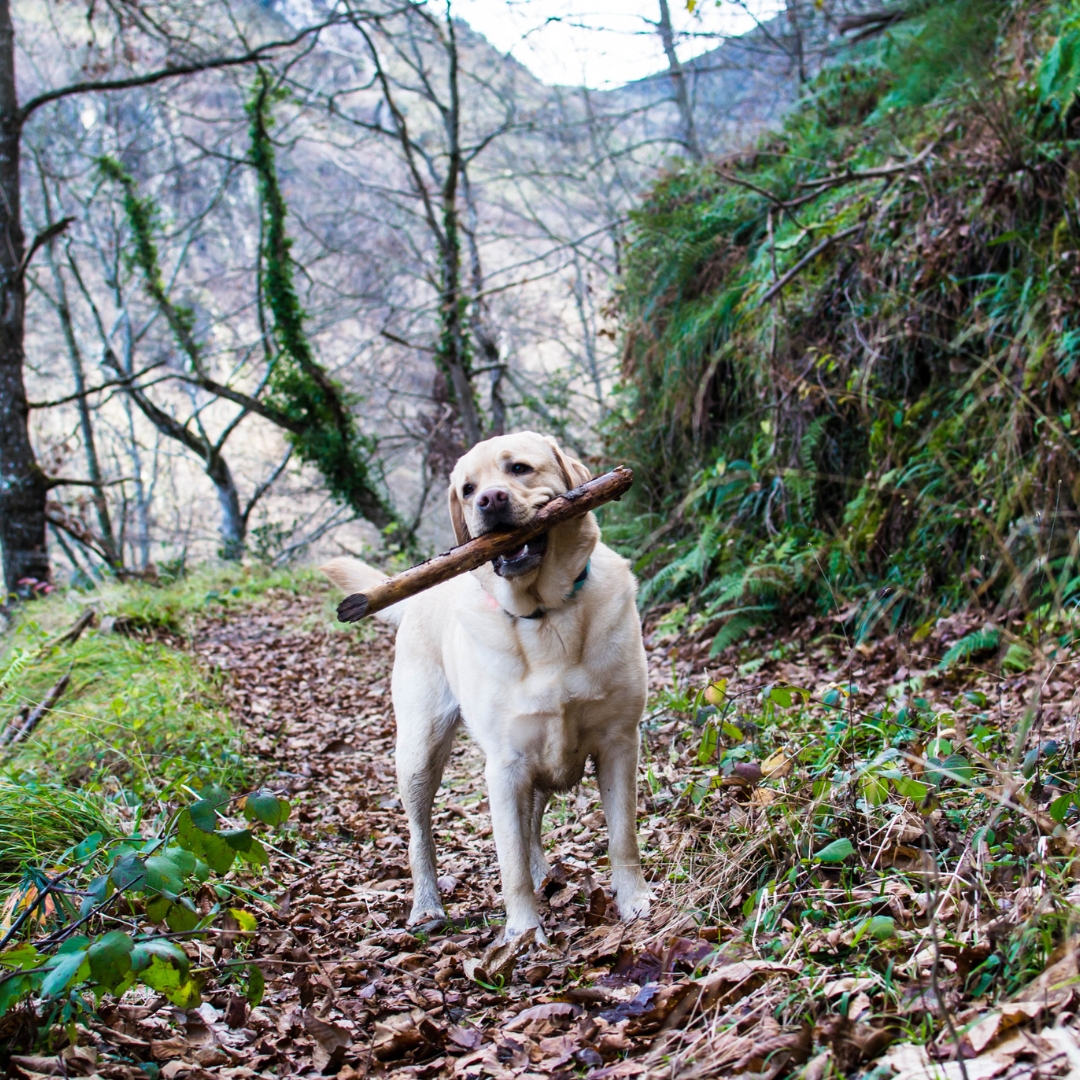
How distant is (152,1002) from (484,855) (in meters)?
2.00

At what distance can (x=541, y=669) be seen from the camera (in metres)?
3.30

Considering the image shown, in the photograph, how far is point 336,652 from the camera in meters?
9.17

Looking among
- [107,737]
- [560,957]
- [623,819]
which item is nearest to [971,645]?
[623,819]

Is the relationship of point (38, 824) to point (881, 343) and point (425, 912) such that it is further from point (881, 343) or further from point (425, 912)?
point (881, 343)

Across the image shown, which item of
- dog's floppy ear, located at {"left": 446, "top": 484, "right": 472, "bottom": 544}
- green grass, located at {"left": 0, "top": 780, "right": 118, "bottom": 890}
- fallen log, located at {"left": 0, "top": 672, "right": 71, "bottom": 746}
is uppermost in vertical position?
dog's floppy ear, located at {"left": 446, "top": 484, "right": 472, "bottom": 544}

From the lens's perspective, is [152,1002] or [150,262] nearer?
[152,1002]

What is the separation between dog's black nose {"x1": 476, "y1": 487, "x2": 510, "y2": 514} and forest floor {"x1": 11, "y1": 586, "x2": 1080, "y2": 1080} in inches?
46.5

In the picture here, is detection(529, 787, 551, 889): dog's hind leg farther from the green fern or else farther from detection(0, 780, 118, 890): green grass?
the green fern

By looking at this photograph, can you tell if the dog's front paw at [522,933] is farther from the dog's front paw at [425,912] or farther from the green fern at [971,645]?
the green fern at [971,645]

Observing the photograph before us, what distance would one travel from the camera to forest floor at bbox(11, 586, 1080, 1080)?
1.87 metres

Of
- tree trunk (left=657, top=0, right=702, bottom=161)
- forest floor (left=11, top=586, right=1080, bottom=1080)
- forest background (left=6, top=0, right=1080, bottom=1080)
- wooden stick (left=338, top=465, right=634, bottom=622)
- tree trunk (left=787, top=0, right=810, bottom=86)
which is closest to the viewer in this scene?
forest floor (left=11, top=586, right=1080, bottom=1080)

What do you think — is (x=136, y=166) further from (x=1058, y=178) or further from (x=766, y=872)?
(x=766, y=872)

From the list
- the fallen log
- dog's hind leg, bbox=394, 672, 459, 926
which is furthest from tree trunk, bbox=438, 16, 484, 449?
dog's hind leg, bbox=394, 672, 459, 926

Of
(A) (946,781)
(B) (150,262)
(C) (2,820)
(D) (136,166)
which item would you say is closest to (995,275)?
(A) (946,781)
